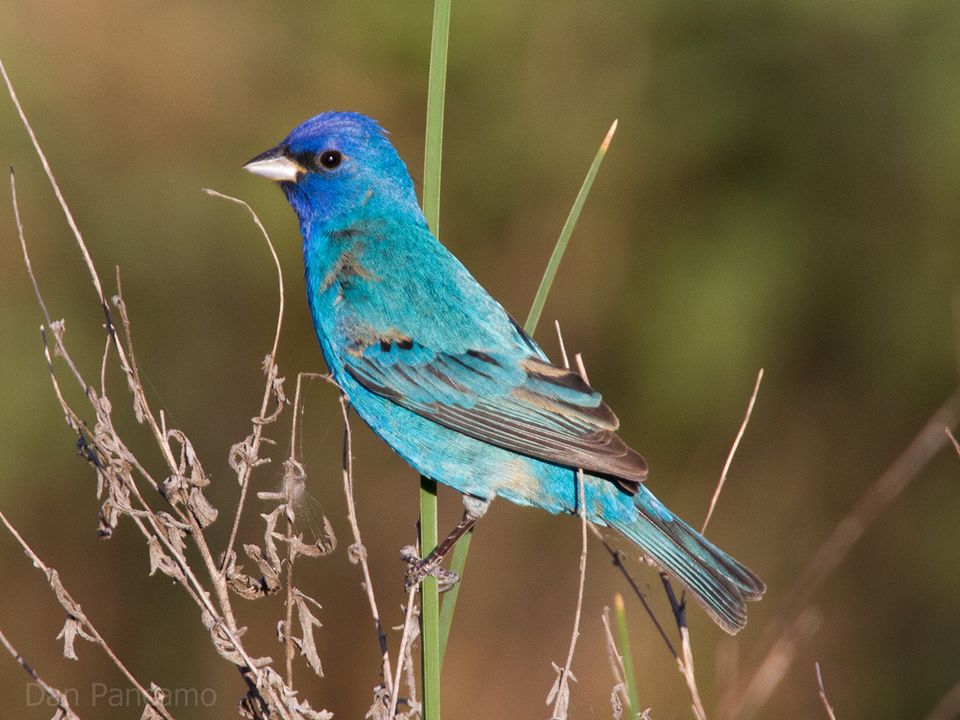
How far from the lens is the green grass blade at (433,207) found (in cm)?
249

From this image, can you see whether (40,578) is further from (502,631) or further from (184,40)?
(184,40)

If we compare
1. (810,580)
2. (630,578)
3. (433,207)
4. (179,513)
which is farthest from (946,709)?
(179,513)

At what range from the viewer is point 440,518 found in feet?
17.8

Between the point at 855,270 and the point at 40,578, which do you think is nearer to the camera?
the point at 40,578

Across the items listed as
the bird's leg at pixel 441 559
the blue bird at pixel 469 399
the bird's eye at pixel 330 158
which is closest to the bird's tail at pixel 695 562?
the blue bird at pixel 469 399

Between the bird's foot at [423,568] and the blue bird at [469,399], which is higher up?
the blue bird at [469,399]

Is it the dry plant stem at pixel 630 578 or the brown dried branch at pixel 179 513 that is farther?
the brown dried branch at pixel 179 513

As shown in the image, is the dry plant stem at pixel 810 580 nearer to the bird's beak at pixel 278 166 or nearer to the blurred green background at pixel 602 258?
the bird's beak at pixel 278 166

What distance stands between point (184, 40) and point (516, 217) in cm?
183

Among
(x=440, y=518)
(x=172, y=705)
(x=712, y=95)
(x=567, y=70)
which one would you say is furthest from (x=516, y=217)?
(x=172, y=705)

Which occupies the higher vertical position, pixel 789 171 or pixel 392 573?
pixel 789 171

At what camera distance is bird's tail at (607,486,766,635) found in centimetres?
327

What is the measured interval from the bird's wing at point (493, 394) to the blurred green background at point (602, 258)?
6.23ft

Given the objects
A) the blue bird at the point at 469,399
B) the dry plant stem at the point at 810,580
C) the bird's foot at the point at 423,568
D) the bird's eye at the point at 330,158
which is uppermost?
the dry plant stem at the point at 810,580
